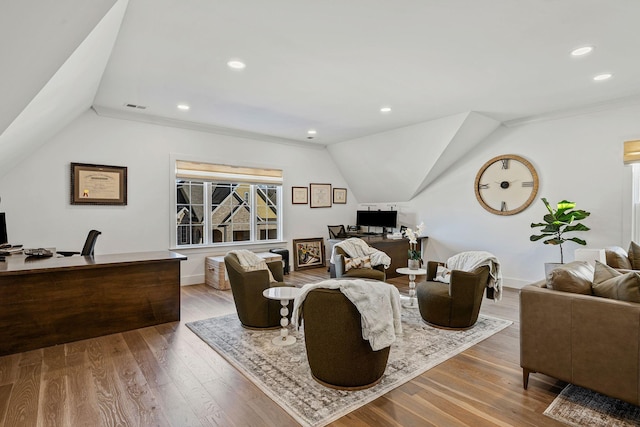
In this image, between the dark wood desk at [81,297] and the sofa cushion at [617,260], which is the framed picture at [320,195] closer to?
the dark wood desk at [81,297]

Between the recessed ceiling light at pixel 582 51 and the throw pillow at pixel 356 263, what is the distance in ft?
10.5

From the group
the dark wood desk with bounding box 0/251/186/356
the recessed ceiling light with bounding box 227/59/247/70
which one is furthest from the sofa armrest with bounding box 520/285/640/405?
the dark wood desk with bounding box 0/251/186/356

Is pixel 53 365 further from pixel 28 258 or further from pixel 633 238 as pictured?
pixel 633 238

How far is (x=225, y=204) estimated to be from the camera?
20.1 feet

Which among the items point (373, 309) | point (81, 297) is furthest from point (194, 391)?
point (81, 297)

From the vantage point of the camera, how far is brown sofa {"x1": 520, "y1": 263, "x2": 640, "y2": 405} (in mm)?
1960

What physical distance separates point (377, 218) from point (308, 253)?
5.53ft

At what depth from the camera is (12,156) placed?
3.65m

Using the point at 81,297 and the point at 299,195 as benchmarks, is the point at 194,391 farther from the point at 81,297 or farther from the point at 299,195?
the point at 299,195

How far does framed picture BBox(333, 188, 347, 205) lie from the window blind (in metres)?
1.51

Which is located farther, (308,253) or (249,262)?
(308,253)

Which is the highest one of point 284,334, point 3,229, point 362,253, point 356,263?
point 3,229

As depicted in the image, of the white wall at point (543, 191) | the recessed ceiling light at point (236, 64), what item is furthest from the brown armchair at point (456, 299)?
the recessed ceiling light at point (236, 64)

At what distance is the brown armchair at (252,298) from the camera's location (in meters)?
3.49
